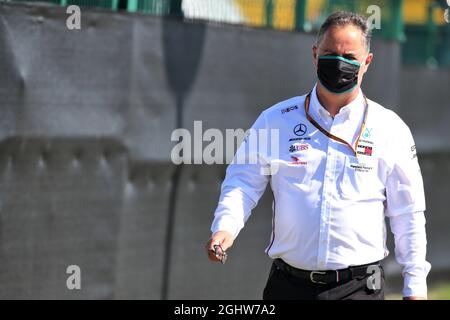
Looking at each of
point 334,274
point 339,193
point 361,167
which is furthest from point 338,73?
point 334,274

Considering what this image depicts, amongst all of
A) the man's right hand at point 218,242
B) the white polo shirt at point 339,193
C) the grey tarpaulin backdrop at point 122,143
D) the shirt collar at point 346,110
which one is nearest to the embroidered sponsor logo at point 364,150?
the white polo shirt at point 339,193

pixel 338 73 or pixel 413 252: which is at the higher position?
pixel 338 73

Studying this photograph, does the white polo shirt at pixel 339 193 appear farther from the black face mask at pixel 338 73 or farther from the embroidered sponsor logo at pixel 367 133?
the black face mask at pixel 338 73

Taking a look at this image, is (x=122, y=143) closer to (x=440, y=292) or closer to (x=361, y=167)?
(x=361, y=167)

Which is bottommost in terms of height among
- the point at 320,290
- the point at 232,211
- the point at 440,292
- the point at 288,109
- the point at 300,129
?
the point at 440,292

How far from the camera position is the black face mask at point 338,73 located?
390 cm

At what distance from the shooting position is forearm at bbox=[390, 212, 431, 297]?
3900 millimetres

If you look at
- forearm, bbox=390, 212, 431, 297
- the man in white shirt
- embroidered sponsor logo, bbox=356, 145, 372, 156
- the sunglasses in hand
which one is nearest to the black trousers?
the man in white shirt

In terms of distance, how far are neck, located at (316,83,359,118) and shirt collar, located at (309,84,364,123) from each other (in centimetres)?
2

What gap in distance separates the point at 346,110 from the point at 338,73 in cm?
22

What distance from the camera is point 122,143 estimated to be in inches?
241

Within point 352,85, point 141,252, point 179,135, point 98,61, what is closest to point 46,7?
point 98,61

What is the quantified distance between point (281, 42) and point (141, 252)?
86.9 inches

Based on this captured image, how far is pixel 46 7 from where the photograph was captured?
5582mm
